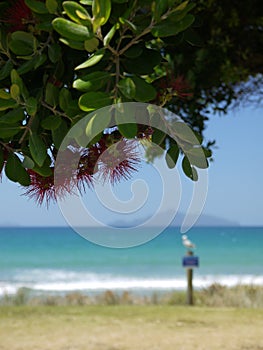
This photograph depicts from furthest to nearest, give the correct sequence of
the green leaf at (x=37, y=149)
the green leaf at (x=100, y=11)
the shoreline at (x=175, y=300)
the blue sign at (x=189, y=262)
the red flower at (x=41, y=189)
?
the blue sign at (x=189, y=262), the shoreline at (x=175, y=300), the red flower at (x=41, y=189), the green leaf at (x=37, y=149), the green leaf at (x=100, y=11)

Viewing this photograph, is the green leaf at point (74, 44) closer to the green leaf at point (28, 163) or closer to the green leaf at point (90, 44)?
the green leaf at point (90, 44)

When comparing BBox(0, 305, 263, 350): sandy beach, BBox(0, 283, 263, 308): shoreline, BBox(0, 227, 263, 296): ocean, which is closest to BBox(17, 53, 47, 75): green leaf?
BBox(0, 305, 263, 350): sandy beach

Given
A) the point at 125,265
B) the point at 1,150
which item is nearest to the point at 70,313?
the point at 1,150

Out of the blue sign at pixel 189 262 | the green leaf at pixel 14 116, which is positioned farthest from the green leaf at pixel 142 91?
the blue sign at pixel 189 262

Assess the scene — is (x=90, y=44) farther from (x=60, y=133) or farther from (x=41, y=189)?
(x=41, y=189)

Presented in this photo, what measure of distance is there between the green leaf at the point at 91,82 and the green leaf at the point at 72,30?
34 mm

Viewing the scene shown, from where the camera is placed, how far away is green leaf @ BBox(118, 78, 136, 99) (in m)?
0.44

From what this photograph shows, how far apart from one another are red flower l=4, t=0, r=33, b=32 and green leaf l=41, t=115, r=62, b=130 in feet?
0.27

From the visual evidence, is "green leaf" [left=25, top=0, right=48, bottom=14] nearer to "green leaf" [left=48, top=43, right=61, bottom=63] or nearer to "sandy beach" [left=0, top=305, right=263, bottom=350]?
"green leaf" [left=48, top=43, right=61, bottom=63]

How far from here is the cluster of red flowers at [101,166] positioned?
567mm

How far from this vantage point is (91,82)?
1.49 ft

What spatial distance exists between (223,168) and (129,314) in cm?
852

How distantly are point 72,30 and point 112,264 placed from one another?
516 inches

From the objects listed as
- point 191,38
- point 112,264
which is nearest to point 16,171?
point 191,38
